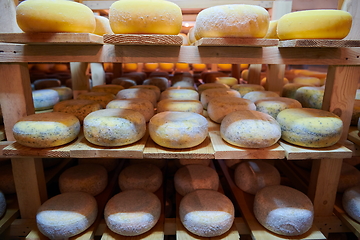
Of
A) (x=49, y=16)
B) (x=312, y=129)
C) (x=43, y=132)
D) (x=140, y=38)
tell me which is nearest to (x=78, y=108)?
(x=43, y=132)

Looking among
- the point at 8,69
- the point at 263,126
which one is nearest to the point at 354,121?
the point at 263,126

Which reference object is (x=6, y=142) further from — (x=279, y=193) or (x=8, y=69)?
(x=279, y=193)

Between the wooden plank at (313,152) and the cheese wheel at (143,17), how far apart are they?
3.19 feet

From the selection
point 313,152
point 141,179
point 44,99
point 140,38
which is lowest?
point 141,179

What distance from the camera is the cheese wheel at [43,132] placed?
1.41m

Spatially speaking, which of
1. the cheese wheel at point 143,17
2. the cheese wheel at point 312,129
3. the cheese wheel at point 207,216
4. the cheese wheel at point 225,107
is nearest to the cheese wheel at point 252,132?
the cheese wheel at point 312,129

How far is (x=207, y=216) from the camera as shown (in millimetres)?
1483

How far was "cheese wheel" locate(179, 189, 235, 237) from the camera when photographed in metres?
1.47

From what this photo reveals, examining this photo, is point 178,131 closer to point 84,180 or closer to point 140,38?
point 140,38

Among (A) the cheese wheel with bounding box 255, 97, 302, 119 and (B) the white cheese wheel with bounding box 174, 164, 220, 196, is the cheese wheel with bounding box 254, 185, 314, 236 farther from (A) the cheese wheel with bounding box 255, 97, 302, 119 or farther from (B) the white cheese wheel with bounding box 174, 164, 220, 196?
(A) the cheese wheel with bounding box 255, 97, 302, 119

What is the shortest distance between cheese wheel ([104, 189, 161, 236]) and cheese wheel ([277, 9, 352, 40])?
1.38 metres

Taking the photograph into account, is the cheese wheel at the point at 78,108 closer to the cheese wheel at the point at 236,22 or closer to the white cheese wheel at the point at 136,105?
the white cheese wheel at the point at 136,105

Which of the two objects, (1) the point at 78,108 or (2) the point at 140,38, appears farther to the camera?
(1) the point at 78,108

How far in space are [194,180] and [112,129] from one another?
2.66 feet
